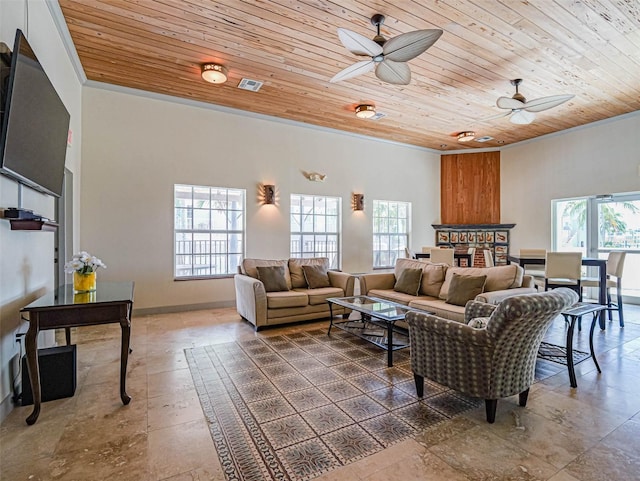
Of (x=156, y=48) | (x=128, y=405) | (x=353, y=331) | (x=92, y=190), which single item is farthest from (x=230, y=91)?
(x=128, y=405)

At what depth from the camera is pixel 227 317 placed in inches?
198

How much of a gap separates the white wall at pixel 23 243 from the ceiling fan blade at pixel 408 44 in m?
2.84

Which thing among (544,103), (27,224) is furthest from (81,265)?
(544,103)

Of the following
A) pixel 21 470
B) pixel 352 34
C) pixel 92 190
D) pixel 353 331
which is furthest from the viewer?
pixel 92 190

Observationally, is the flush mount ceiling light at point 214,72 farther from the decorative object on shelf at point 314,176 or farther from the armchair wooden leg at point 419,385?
the armchair wooden leg at point 419,385

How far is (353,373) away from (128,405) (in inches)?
70.3

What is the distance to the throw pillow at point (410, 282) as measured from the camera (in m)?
4.63

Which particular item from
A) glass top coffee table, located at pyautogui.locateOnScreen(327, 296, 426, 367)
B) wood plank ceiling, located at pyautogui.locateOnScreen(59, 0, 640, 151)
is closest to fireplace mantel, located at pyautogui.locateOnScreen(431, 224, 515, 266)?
wood plank ceiling, located at pyautogui.locateOnScreen(59, 0, 640, 151)

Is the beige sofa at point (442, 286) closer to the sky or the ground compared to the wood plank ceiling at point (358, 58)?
closer to the ground

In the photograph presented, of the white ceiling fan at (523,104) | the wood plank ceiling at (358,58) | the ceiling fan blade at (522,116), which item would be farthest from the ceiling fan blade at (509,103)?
the wood plank ceiling at (358,58)

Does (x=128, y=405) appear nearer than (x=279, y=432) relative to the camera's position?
No

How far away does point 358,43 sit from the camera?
119 inches

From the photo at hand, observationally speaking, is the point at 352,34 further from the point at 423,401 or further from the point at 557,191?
the point at 557,191

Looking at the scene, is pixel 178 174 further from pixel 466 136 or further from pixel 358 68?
pixel 466 136
